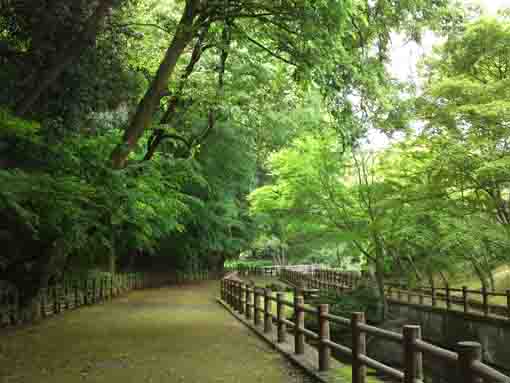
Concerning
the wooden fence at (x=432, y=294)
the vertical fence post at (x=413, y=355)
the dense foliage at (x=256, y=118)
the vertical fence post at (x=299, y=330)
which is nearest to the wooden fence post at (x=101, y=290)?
the dense foliage at (x=256, y=118)

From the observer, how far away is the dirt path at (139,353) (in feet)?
24.6

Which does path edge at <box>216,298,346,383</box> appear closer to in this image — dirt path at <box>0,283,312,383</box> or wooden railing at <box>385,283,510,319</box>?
dirt path at <box>0,283,312,383</box>

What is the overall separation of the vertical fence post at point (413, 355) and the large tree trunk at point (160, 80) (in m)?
8.05

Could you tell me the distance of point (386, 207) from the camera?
16.5m

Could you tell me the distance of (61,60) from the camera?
9555 mm

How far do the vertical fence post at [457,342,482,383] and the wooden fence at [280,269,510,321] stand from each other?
11.5 metres

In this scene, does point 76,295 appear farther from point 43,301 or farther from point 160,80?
point 160,80

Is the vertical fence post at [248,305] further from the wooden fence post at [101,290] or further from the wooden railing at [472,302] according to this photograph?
the wooden fence post at [101,290]

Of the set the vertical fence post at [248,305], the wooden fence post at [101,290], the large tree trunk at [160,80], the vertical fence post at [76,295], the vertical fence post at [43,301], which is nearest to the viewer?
the large tree trunk at [160,80]

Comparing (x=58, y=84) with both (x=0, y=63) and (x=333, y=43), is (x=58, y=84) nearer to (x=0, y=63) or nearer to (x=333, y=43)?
(x=0, y=63)

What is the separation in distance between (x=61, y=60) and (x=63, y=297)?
376 inches

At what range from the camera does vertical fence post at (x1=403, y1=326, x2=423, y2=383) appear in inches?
199

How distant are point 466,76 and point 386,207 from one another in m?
4.64

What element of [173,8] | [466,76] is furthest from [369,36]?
[173,8]
